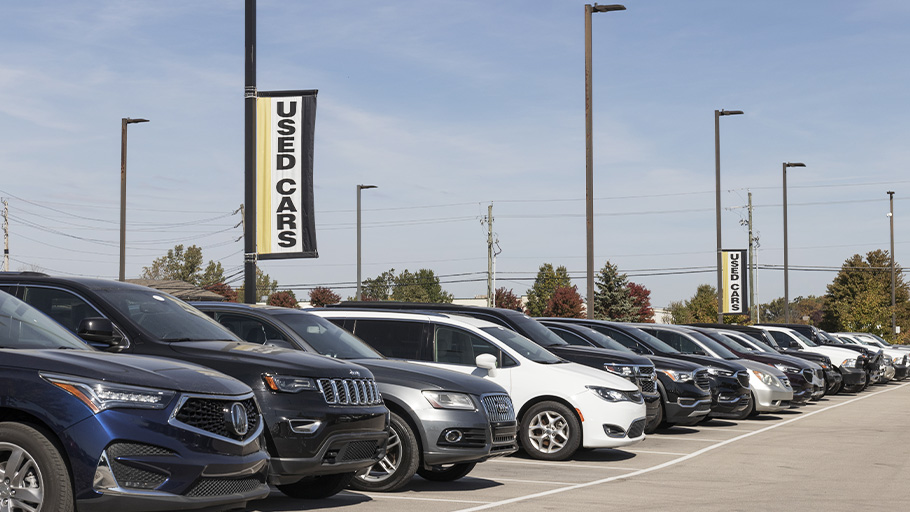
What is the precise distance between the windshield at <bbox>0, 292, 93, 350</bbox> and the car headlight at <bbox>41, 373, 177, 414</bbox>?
0.74 meters

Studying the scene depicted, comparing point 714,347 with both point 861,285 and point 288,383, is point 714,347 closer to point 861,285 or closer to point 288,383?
point 288,383

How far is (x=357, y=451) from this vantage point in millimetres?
8531

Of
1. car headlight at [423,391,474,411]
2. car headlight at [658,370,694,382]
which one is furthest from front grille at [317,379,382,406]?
car headlight at [658,370,694,382]

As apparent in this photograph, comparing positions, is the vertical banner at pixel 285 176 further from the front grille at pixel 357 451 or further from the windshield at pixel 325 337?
the front grille at pixel 357 451

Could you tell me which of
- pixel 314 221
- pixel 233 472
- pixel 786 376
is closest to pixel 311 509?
pixel 233 472

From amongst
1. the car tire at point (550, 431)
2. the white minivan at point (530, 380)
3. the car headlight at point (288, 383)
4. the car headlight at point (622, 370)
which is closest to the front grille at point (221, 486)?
the car headlight at point (288, 383)

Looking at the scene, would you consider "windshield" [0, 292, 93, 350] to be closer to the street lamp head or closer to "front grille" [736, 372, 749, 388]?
"front grille" [736, 372, 749, 388]

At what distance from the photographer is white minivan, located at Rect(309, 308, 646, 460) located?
13016mm

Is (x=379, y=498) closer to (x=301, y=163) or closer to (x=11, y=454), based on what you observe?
(x=11, y=454)

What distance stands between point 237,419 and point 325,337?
4.03m

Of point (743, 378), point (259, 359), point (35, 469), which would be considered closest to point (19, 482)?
point (35, 469)

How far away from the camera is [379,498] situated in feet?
32.0

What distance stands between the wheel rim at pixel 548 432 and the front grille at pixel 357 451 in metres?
4.93

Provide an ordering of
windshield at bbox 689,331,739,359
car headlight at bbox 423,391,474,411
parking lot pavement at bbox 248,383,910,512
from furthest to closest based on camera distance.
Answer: windshield at bbox 689,331,739,359 < car headlight at bbox 423,391,474,411 < parking lot pavement at bbox 248,383,910,512
